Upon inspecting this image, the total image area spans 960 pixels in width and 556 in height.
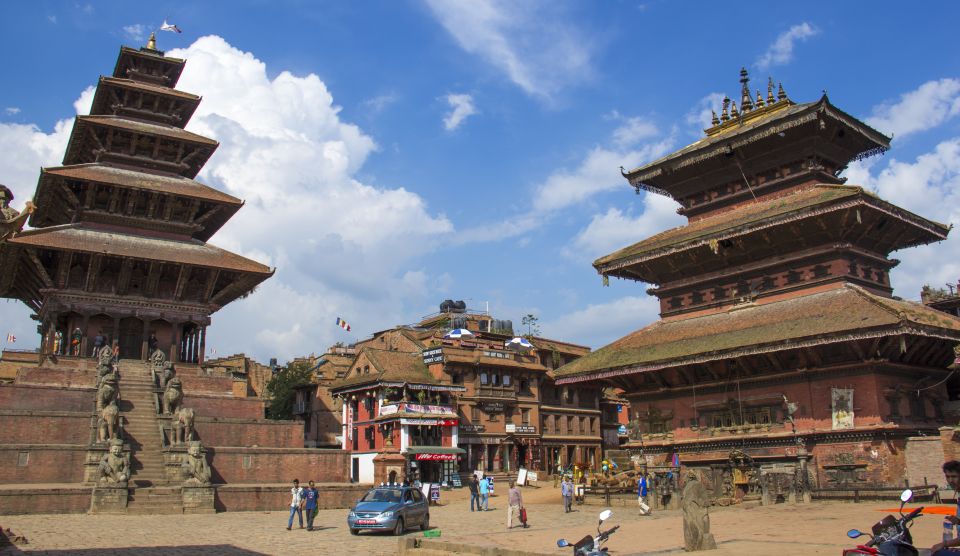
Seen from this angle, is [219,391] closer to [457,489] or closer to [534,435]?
[457,489]

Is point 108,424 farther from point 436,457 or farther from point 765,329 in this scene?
point 436,457

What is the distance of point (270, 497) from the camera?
31.4 metres

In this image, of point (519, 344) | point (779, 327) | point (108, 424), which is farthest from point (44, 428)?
point (519, 344)

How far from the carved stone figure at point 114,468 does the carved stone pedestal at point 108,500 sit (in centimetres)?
29

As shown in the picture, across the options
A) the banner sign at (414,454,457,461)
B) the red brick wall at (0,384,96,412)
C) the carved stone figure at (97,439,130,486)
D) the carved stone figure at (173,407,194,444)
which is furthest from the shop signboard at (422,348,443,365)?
the carved stone figure at (97,439,130,486)

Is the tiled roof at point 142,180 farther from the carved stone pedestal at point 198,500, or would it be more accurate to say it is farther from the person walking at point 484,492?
the person walking at point 484,492

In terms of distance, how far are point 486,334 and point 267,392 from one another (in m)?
21.1

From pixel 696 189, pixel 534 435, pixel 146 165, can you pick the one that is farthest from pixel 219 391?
pixel 534 435

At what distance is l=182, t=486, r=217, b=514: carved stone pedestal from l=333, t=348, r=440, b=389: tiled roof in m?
24.8

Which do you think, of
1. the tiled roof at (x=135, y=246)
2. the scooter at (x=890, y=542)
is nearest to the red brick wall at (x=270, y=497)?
the tiled roof at (x=135, y=246)

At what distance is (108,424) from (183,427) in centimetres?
278

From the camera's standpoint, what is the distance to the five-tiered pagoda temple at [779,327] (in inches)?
975

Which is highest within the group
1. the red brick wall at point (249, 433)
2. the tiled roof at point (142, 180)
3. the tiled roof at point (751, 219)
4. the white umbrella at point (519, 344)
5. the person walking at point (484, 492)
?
the tiled roof at point (142, 180)

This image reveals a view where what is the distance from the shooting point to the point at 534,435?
200ft
